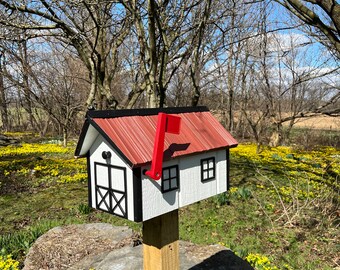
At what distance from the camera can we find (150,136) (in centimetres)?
215

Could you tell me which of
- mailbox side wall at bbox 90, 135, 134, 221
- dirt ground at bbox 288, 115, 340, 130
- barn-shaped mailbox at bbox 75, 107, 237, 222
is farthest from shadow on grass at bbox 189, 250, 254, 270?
dirt ground at bbox 288, 115, 340, 130

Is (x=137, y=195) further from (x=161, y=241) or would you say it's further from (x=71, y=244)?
(x=71, y=244)

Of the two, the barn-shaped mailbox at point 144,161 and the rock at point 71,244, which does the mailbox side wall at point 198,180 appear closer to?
the barn-shaped mailbox at point 144,161

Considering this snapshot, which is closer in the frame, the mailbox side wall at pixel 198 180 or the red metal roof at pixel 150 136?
the red metal roof at pixel 150 136

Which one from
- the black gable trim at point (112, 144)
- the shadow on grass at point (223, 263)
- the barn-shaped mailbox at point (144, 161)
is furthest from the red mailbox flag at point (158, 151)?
the shadow on grass at point (223, 263)

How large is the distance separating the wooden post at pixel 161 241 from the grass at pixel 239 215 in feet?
6.45

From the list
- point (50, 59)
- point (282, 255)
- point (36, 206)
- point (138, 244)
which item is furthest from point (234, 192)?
point (50, 59)

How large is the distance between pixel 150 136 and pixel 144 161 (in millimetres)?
248

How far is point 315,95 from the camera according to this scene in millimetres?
19844

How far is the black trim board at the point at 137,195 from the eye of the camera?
1.99 meters

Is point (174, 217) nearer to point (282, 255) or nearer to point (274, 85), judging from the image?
point (282, 255)

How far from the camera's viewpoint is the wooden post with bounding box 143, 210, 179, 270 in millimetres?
2447

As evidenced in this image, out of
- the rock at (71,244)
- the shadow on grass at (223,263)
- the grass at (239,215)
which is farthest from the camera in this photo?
the grass at (239,215)

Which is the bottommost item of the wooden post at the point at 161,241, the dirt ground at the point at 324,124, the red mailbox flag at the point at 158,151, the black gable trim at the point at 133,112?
the wooden post at the point at 161,241
